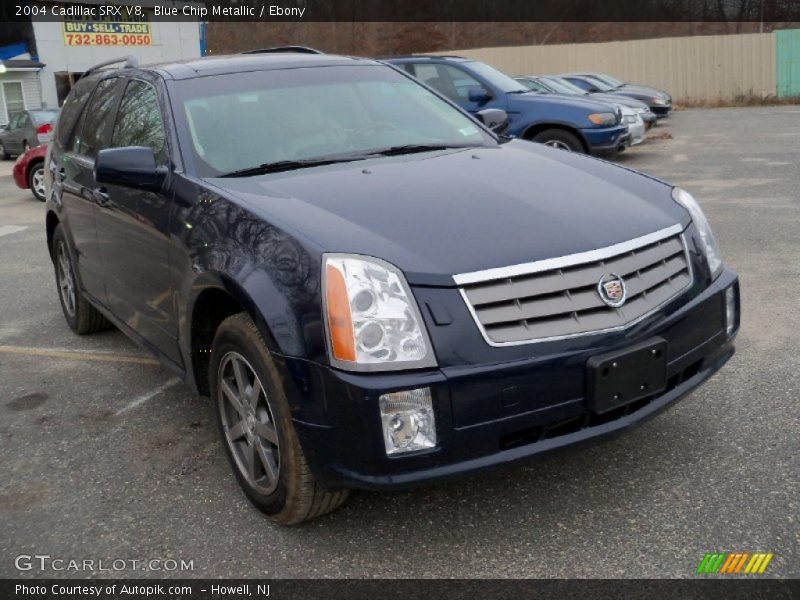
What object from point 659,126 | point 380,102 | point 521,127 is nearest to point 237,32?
point 659,126

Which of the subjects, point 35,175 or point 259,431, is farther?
→ point 35,175

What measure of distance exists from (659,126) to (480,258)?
837 inches

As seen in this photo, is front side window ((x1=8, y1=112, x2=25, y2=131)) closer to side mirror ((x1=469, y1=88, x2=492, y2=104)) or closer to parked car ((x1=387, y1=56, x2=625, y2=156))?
parked car ((x1=387, y1=56, x2=625, y2=156))

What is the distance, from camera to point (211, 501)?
350 cm

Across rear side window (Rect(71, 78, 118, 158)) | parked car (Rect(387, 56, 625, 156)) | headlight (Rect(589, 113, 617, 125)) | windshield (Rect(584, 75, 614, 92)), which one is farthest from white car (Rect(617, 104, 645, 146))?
rear side window (Rect(71, 78, 118, 158))

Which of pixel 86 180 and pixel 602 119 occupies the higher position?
pixel 86 180

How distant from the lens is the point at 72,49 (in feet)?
110

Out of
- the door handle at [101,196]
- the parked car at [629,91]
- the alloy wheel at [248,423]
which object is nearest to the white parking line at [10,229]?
the door handle at [101,196]

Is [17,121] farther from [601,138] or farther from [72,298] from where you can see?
[72,298]

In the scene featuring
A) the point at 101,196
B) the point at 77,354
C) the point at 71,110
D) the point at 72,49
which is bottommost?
the point at 77,354

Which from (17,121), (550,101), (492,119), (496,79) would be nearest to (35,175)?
(496,79)

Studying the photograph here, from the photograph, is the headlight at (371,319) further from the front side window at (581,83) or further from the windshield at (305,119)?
the front side window at (581,83)

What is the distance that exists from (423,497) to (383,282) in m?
1.04

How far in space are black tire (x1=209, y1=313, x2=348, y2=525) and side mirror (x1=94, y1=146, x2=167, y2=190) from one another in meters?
0.87
